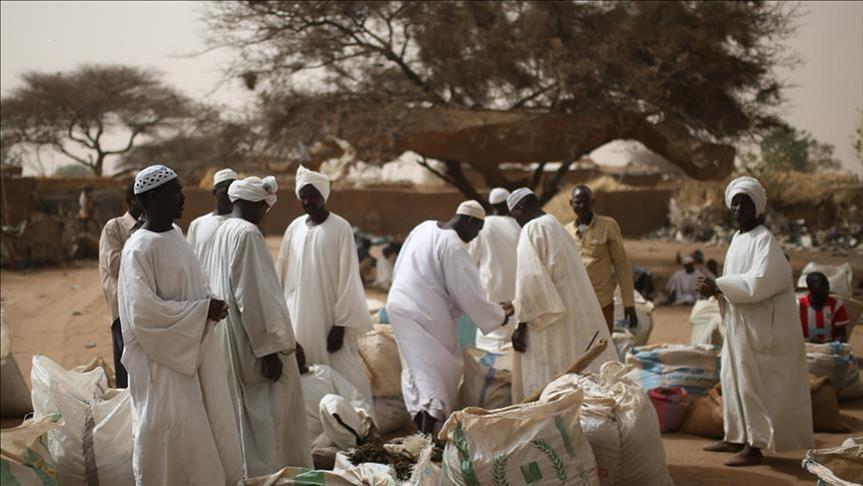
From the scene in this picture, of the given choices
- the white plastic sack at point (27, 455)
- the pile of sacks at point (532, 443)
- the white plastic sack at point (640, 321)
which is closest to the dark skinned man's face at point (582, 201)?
the white plastic sack at point (640, 321)

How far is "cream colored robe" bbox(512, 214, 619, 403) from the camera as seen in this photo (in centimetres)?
602

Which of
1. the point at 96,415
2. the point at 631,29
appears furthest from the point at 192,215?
the point at 96,415

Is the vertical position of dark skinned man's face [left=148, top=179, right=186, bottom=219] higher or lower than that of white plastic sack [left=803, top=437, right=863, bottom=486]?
higher

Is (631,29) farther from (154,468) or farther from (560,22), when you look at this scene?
(154,468)

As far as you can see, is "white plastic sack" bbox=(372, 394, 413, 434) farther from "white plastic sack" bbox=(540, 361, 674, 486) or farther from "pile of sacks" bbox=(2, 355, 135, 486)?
"pile of sacks" bbox=(2, 355, 135, 486)

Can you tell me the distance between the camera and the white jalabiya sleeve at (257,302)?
4879 mm

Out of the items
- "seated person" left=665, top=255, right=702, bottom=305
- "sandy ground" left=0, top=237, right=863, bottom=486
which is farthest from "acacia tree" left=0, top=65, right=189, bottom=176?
"seated person" left=665, top=255, right=702, bottom=305

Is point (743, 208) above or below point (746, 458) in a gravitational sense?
above

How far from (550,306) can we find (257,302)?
2.00 meters

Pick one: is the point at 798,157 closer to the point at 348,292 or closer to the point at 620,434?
the point at 348,292

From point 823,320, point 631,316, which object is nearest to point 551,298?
point 631,316

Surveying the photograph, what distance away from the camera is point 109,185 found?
24.6 meters

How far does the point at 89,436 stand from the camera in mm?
4516

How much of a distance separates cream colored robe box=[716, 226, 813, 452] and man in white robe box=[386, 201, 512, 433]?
1494 millimetres
